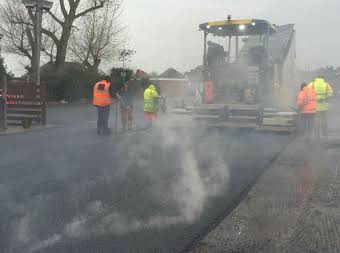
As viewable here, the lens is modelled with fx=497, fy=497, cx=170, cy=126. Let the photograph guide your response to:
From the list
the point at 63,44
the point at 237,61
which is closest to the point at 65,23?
the point at 63,44

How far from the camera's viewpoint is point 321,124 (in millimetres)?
13086

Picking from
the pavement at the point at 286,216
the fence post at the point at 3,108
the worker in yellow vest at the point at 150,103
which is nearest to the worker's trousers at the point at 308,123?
the worker in yellow vest at the point at 150,103

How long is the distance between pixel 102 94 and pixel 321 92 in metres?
5.65

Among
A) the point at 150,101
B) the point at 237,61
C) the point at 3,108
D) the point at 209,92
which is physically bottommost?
the point at 3,108

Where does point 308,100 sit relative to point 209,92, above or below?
below

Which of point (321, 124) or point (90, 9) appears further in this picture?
point (90, 9)

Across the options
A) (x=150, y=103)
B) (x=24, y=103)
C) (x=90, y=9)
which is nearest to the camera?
(x=150, y=103)

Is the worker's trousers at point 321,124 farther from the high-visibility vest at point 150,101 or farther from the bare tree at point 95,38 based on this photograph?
the bare tree at point 95,38

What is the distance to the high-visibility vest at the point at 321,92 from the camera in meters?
12.8

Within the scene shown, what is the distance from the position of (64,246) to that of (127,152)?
5.33 meters

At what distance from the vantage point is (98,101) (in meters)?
12.8

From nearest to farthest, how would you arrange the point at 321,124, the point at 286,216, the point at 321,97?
the point at 286,216
the point at 321,97
the point at 321,124

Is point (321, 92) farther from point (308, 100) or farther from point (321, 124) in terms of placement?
point (321, 124)

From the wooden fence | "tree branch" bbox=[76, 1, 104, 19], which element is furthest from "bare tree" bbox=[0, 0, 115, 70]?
the wooden fence
